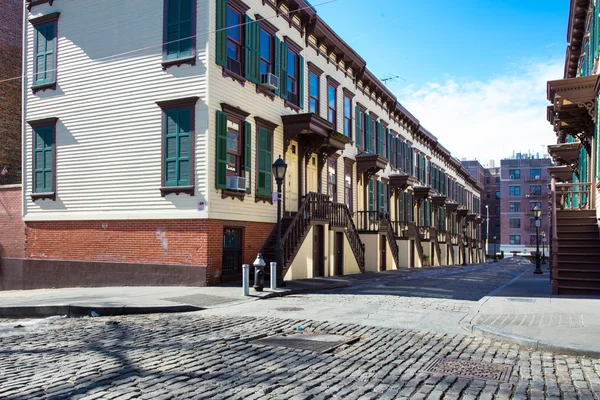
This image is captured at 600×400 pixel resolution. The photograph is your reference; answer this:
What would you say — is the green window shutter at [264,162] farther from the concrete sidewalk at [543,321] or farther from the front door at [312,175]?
the concrete sidewalk at [543,321]

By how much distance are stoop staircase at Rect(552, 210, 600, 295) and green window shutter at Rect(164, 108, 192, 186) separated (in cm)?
1100

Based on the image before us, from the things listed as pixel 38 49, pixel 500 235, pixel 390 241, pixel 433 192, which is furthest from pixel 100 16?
pixel 500 235

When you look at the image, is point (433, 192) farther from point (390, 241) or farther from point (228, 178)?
point (228, 178)

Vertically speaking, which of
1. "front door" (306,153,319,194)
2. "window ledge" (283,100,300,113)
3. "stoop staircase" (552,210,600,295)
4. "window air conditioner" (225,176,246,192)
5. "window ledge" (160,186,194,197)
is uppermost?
"window ledge" (283,100,300,113)

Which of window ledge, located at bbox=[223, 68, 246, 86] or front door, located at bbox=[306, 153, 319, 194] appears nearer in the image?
window ledge, located at bbox=[223, 68, 246, 86]

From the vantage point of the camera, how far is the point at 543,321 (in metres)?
9.80

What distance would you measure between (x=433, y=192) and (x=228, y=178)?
3395 cm

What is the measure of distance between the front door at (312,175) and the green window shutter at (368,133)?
7.73 m

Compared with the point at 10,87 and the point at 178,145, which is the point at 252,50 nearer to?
the point at 178,145

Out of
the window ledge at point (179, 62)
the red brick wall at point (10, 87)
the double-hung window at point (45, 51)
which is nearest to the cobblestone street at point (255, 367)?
the window ledge at point (179, 62)

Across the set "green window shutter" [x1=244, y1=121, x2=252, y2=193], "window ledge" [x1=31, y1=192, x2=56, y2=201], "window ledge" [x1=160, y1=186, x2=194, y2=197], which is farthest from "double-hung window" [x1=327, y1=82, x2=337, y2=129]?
"window ledge" [x1=31, y1=192, x2=56, y2=201]

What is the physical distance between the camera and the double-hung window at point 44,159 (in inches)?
770

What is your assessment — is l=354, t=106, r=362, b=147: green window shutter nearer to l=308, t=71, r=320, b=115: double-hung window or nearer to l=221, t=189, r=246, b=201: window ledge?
l=308, t=71, r=320, b=115: double-hung window

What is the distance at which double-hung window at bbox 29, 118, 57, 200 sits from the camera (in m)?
19.5
